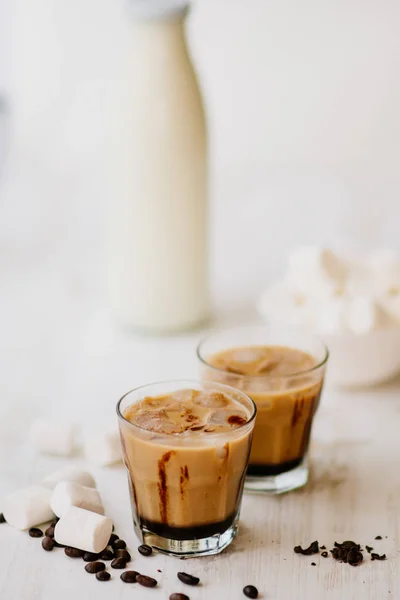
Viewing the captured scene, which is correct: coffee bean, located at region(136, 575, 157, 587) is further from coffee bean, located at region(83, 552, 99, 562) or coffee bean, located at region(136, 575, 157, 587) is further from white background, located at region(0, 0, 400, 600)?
white background, located at region(0, 0, 400, 600)

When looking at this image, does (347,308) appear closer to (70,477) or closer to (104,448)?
(104,448)

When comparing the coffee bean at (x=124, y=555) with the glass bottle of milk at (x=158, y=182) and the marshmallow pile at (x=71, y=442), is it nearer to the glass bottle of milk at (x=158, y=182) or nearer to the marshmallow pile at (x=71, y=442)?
the marshmallow pile at (x=71, y=442)

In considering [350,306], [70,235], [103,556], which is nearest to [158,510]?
[103,556]

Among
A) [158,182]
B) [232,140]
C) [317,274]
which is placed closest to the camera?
[317,274]

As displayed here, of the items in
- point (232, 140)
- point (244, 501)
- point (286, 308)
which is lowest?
point (244, 501)

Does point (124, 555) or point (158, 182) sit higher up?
point (158, 182)

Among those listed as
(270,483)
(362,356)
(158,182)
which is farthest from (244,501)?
(158,182)

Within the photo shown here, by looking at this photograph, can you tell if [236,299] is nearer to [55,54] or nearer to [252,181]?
[252,181]
